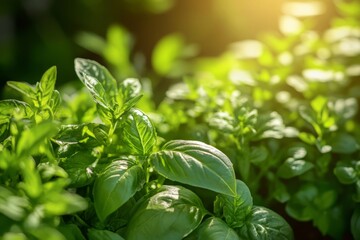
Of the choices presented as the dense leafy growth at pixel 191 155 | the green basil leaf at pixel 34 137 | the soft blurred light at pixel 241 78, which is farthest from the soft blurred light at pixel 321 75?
the green basil leaf at pixel 34 137

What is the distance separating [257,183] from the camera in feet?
3.61

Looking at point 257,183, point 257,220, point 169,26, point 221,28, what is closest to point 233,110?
point 257,183

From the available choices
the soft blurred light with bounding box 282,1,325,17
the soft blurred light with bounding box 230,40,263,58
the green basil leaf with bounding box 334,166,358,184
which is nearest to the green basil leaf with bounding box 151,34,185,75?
the soft blurred light with bounding box 230,40,263,58

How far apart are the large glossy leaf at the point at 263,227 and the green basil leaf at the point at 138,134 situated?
0.17 meters

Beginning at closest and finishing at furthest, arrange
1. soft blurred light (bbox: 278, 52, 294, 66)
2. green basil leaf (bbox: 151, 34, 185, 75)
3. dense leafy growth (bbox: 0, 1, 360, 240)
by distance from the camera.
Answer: dense leafy growth (bbox: 0, 1, 360, 240), soft blurred light (bbox: 278, 52, 294, 66), green basil leaf (bbox: 151, 34, 185, 75)

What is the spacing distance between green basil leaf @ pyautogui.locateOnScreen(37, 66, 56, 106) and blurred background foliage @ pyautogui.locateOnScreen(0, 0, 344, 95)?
1246 mm

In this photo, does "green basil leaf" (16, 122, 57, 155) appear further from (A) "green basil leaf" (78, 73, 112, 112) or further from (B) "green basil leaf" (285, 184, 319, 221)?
(B) "green basil leaf" (285, 184, 319, 221)

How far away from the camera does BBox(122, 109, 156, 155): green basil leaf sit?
0.91 m

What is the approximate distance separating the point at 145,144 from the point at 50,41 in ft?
5.77

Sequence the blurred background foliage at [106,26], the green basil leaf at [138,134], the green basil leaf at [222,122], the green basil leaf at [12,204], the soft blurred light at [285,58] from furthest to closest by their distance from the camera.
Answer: the blurred background foliage at [106,26] < the soft blurred light at [285,58] < the green basil leaf at [222,122] < the green basil leaf at [138,134] < the green basil leaf at [12,204]

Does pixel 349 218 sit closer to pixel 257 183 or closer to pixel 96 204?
pixel 257 183

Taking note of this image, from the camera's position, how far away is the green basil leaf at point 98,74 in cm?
99

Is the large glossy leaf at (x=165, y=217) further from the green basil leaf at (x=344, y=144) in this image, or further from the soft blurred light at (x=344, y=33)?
the soft blurred light at (x=344, y=33)

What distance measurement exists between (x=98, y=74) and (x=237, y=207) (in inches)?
12.3
